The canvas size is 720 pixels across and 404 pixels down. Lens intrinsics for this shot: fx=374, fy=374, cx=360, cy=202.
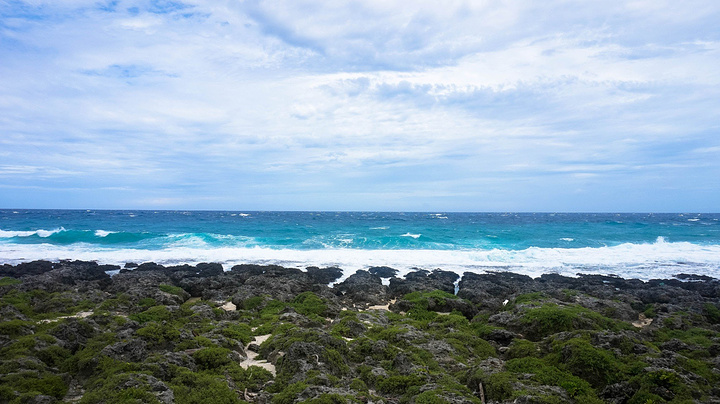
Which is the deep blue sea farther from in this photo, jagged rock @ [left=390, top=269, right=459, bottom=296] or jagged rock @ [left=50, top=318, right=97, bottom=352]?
jagged rock @ [left=50, top=318, right=97, bottom=352]

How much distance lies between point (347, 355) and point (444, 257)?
23.3 metres

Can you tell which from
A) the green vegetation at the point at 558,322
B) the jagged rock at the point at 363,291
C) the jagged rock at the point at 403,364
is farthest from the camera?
the jagged rock at the point at 363,291

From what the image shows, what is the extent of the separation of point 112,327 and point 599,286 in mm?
19841

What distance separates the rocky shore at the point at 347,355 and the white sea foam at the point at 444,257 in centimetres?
1291

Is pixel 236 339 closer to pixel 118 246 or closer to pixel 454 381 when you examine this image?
pixel 454 381

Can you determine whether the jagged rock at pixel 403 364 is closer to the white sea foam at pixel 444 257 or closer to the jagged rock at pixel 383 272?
the jagged rock at pixel 383 272

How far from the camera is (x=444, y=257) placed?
30.1m

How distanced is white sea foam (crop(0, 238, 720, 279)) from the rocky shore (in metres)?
12.9

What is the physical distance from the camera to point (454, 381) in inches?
259

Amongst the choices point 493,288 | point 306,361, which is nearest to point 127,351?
point 306,361

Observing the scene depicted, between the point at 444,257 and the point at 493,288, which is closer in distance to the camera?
the point at 493,288

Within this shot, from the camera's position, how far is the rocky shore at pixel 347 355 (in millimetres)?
6062

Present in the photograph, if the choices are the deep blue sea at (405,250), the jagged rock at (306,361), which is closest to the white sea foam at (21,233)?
the deep blue sea at (405,250)

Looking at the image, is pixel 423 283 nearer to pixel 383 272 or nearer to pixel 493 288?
pixel 493 288
